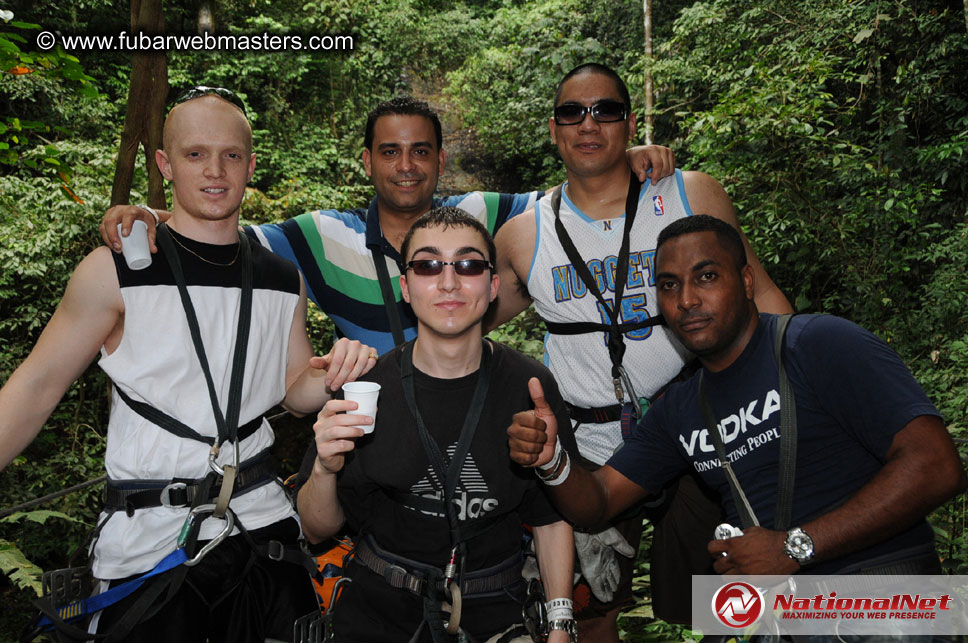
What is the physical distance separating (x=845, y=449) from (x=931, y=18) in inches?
365

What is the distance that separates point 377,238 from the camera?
4145 mm

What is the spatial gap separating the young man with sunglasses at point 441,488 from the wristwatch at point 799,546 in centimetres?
88

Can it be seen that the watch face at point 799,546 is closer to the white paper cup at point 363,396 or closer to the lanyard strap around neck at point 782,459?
the lanyard strap around neck at point 782,459

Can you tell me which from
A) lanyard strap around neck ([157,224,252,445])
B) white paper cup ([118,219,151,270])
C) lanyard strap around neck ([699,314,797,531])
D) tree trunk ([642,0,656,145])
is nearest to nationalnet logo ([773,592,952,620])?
lanyard strap around neck ([699,314,797,531])

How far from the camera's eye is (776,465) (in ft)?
9.32

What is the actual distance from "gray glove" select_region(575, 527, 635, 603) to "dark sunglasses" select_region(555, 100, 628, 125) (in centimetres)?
215

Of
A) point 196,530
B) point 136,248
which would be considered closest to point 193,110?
point 136,248

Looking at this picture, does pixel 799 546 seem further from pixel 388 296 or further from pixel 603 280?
pixel 388 296

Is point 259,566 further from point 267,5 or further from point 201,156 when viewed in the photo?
point 267,5

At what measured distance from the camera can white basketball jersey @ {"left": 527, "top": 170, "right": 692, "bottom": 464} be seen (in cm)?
363

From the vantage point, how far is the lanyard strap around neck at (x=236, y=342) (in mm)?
2908

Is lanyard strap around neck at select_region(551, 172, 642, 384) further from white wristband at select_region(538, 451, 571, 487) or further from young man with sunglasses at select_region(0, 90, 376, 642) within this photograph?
young man with sunglasses at select_region(0, 90, 376, 642)

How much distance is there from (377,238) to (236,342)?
4.36ft

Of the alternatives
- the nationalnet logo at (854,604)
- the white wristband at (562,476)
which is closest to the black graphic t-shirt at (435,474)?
the white wristband at (562,476)
